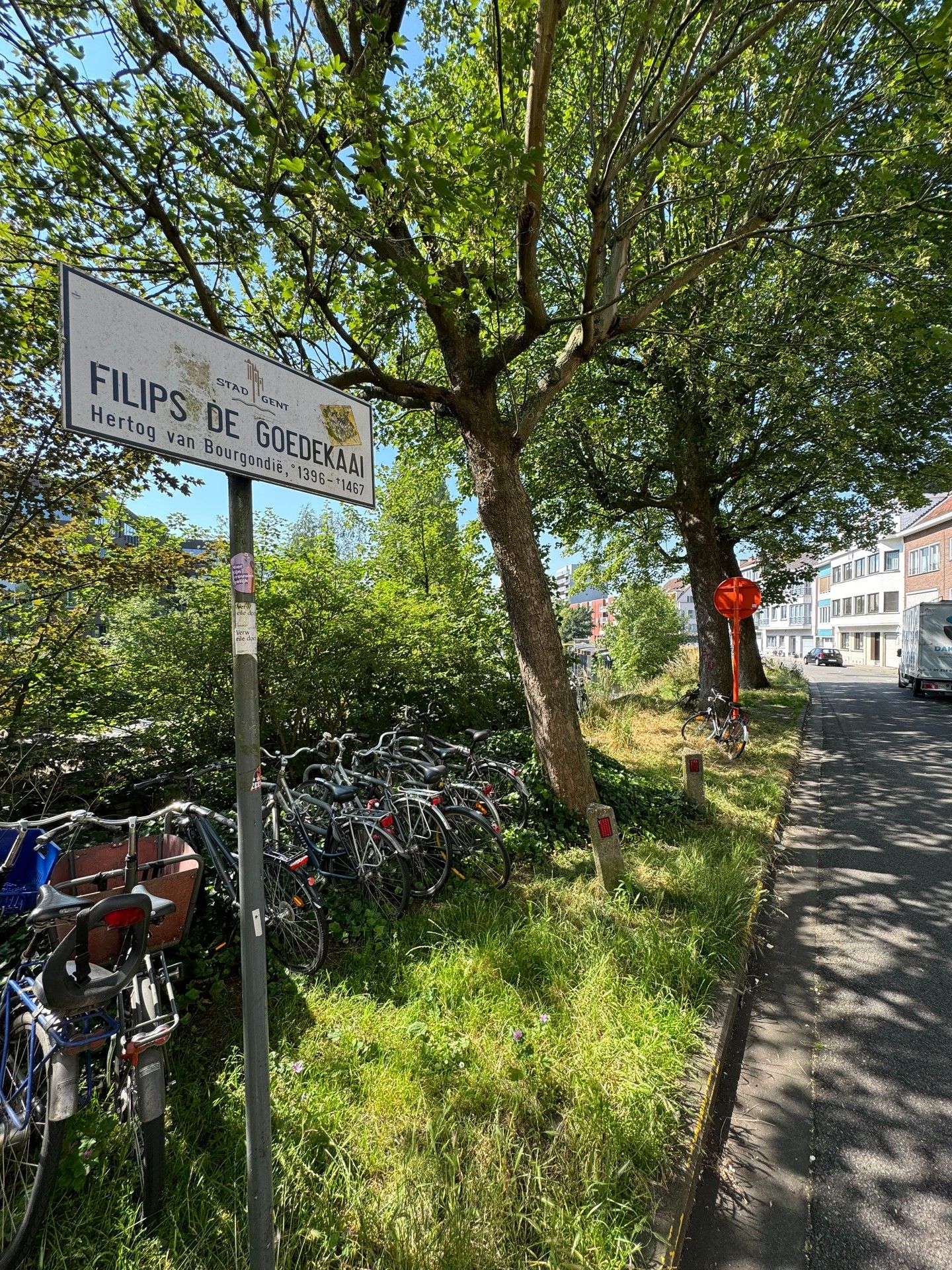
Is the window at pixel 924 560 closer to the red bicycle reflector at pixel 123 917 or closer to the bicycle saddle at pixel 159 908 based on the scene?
the bicycle saddle at pixel 159 908

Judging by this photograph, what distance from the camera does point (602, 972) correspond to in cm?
304

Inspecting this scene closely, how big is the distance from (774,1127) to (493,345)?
→ 7.02 m

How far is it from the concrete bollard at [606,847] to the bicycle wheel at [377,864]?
4.46ft

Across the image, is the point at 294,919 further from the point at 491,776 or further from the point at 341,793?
the point at 491,776

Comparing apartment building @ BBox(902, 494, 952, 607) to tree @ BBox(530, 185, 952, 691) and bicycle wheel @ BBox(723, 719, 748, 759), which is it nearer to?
tree @ BBox(530, 185, 952, 691)

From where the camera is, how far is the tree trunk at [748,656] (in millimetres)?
15688

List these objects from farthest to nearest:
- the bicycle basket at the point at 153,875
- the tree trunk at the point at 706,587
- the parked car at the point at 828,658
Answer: the parked car at the point at 828,658, the tree trunk at the point at 706,587, the bicycle basket at the point at 153,875

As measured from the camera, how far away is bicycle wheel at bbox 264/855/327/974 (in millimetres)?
3266

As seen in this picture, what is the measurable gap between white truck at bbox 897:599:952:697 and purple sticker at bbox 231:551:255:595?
933 inches

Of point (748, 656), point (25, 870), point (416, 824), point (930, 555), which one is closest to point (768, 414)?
point (748, 656)

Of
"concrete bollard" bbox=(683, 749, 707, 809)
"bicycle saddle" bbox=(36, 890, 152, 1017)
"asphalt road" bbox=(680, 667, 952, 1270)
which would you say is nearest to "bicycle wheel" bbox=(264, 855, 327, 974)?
"bicycle saddle" bbox=(36, 890, 152, 1017)

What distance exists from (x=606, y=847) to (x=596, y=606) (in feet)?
308

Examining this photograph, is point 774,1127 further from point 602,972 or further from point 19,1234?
point 19,1234

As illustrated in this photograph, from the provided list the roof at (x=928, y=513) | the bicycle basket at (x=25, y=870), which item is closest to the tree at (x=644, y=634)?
the bicycle basket at (x=25, y=870)
